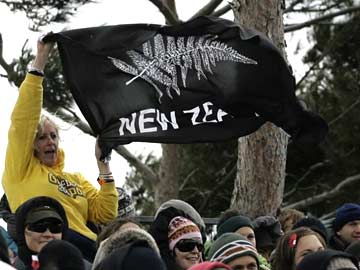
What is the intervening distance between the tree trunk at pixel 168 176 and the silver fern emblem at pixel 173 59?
405 inches

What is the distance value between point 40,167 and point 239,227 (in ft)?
5.36

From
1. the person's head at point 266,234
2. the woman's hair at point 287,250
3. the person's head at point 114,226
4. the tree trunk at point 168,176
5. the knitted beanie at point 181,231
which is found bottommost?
the tree trunk at point 168,176

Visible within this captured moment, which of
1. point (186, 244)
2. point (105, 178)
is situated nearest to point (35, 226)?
point (105, 178)

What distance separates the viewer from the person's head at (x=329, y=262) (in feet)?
23.0

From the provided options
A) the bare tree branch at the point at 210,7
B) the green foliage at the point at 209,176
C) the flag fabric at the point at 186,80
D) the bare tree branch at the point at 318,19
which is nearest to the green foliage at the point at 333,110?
the green foliage at the point at 209,176

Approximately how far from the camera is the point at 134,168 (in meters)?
20.0

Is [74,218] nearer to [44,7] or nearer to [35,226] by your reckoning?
[35,226]

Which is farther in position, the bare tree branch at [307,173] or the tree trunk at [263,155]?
the bare tree branch at [307,173]

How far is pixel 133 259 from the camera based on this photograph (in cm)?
631

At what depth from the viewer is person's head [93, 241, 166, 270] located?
6.27m

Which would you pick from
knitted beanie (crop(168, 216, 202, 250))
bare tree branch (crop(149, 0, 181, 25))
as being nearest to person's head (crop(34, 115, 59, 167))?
knitted beanie (crop(168, 216, 202, 250))

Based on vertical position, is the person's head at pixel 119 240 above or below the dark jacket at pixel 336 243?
above

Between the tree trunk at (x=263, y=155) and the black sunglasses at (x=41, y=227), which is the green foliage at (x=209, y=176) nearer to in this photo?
the tree trunk at (x=263, y=155)

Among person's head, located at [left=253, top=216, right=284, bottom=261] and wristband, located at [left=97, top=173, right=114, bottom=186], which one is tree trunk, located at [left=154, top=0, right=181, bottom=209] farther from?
wristband, located at [left=97, top=173, right=114, bottom=186]
